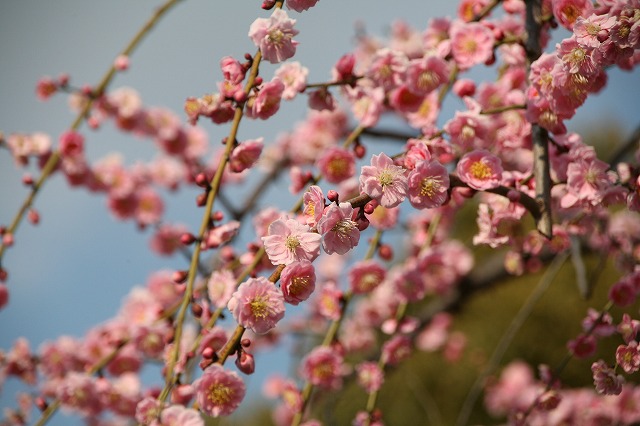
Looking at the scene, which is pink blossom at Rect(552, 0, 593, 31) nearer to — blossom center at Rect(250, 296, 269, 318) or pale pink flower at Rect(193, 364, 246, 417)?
blossom center at Rect(250, 296, 269, 318)

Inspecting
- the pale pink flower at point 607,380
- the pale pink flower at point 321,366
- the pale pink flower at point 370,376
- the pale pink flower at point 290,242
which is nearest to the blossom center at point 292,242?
the pale pink flower at point 290,242

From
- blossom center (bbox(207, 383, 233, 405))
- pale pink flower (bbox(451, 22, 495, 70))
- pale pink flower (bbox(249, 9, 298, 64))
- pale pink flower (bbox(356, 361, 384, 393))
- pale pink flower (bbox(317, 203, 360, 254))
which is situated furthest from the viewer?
pale pink flower (bbox(356, 361, 384, 393))

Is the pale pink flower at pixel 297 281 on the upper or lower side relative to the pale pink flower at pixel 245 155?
lower

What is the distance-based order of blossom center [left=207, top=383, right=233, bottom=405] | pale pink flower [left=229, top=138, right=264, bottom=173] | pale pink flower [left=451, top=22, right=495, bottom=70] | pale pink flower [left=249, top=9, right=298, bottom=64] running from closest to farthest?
blossom center [left=207, top=383, right=233, bottom=405] → pale pink flower [left=249, top=9, right=298, bottom=64] → pale pink flower [left=229, top=138, right=264, bottom=173] → pale pink flower [left=451, top=22, right=495, bottom=70]

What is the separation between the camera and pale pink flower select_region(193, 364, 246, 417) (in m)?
0.93

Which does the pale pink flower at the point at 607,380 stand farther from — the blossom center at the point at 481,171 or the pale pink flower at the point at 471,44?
the pale pink flower at the point at 471,44

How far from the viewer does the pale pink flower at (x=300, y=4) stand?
1037 mm

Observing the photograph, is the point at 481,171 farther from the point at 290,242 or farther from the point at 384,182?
the point at 290,242

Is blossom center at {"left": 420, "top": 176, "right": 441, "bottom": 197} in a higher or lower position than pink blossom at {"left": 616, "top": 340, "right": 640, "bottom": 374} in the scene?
higher

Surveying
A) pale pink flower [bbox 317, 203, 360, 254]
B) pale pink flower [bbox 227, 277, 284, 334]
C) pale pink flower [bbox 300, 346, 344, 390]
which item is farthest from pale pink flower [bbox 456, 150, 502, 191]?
pale pink flower [bbox 300, 346, 344, 390]

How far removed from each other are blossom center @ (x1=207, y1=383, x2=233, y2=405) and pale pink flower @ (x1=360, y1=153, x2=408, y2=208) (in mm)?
391

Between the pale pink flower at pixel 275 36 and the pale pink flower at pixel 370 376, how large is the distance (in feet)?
3.13

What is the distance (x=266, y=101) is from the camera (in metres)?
1.17

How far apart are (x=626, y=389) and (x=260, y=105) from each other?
1559 mm
